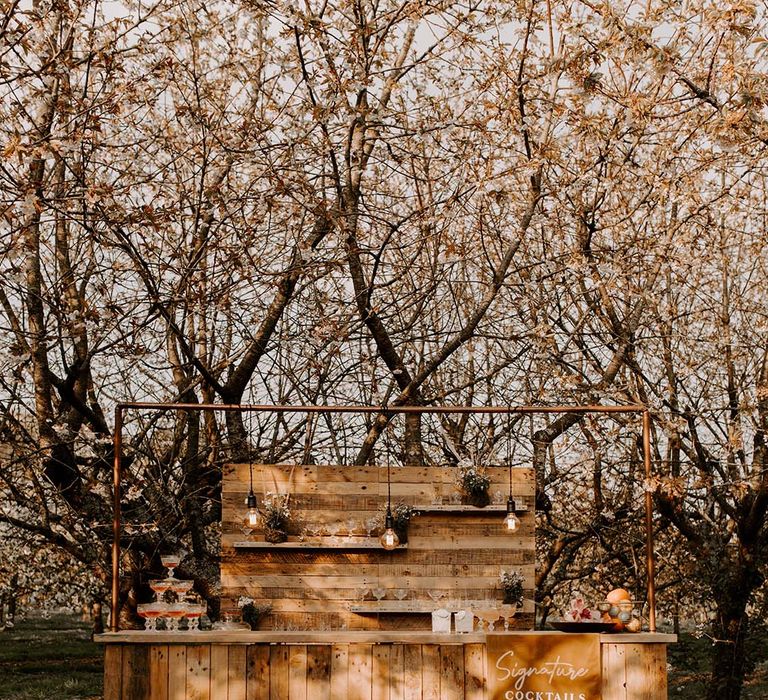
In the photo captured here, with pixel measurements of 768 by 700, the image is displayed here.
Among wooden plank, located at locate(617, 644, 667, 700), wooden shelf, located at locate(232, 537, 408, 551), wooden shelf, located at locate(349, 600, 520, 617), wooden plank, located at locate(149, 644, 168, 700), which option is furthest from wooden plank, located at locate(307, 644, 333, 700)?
wooden plank, located at locate(617, 644, 667, 700)

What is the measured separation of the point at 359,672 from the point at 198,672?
93cm

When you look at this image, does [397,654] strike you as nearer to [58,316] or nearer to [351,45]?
[58,316]

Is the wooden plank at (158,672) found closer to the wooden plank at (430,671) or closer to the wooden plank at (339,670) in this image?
the wooden plank at (339,670)

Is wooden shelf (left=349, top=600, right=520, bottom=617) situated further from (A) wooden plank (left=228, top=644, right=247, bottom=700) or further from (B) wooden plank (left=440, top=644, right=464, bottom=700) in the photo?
(A) wooden plank (left=228, top=644, right=247, bottom=700)

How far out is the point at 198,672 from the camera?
560 centimetres

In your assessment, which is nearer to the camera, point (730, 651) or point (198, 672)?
point (198, 672)

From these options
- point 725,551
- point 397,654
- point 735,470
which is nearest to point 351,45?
point 397,654

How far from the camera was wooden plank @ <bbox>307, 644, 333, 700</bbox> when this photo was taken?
5637 millimetres

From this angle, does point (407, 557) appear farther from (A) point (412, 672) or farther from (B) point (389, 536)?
(A) point (412, 672)

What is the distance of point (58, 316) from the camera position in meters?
6.38

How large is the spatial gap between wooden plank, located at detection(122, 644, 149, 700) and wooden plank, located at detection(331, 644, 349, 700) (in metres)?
1.06

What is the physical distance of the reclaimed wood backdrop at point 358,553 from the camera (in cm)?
720

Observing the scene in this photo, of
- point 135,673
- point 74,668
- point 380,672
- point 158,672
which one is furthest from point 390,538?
point 74,668

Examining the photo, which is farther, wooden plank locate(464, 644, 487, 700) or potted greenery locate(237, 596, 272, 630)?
potted greenery locate(237, 596, 272, 630)
